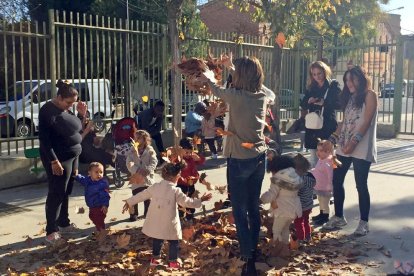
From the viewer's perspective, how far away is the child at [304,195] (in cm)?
528

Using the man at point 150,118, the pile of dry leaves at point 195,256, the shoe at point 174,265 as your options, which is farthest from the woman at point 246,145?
the man at point 150,118

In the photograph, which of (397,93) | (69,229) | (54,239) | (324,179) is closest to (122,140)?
(69,229)

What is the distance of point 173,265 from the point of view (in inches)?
184

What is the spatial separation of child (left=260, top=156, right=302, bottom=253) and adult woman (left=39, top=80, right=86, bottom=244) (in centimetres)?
217

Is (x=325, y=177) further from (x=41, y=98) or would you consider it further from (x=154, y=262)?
(x=41, y=98)

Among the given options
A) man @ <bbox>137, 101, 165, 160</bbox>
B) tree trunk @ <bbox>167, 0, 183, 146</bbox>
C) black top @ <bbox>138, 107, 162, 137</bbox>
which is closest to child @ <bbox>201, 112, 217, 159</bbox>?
man @ <bbox>137, 101, 165, 160</bbox>

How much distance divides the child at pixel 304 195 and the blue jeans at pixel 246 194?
0.88m

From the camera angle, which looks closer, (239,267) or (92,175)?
(239,267)

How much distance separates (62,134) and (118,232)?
1.30 meters

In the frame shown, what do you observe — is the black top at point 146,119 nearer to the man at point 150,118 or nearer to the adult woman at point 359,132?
the man at point 150,118

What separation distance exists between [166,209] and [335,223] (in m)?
2.36

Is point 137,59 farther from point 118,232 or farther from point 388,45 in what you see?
point 388,45

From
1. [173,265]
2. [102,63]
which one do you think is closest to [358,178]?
[173,265]

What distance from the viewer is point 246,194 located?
443 cm
